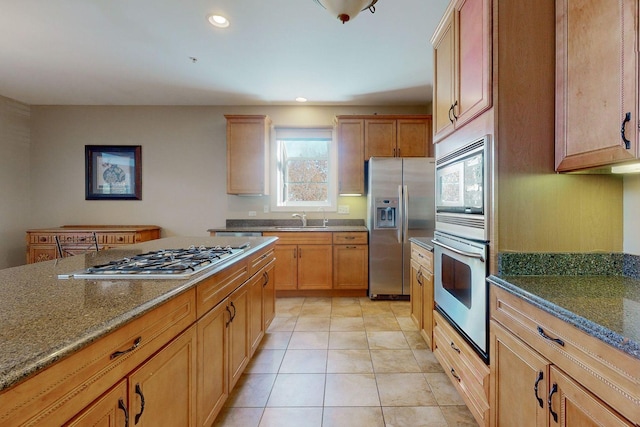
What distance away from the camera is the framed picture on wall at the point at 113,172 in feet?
14.3

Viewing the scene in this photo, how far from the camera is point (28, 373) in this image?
22.9 inches

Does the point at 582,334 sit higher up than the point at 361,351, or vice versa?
the point at 582,334

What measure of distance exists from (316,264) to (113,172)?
3.39m

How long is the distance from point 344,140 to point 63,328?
368 cm

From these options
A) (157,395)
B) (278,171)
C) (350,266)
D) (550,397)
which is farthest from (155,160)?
(550,397)

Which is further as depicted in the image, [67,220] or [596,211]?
[67,220]

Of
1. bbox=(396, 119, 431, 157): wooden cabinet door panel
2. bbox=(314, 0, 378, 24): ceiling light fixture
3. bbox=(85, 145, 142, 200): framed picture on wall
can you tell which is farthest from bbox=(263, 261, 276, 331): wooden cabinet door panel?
bbox=(85, 145, 142, 200): framed picture on wall

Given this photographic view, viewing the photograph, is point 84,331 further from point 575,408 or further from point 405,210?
point 405,210

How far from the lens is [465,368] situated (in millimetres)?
1647

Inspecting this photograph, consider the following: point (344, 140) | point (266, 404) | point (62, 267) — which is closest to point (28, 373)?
point (62, 267)

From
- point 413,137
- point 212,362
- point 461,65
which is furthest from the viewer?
point 413,137

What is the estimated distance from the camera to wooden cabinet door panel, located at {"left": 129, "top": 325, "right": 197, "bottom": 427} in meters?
0.93

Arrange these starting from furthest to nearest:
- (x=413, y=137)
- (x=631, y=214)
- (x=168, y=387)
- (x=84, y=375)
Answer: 1. (x=413, y=137)
2. (x=631, y=214)
3. (x=168, y=387)
4. (x=84, y=375)

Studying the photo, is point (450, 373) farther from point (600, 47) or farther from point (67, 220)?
point (67, 220)
